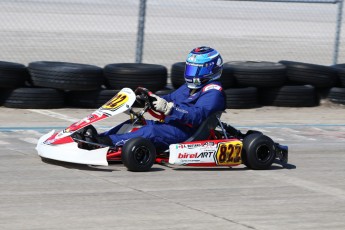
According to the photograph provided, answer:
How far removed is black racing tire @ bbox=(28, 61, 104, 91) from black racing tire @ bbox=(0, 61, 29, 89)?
0.41ft

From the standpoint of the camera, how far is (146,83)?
10820 mm

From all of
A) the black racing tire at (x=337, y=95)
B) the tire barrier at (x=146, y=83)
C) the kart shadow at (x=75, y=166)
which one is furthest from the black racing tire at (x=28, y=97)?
the black racing tire at (x=337, y=95)

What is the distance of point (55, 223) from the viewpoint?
18.3 ft

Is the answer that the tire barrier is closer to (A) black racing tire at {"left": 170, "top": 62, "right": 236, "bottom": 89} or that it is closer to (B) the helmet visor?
(A) black racing tire at {"left": 170, "top": 62, "right": 236, "bottom": 89}

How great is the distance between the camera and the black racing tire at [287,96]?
38.6ft

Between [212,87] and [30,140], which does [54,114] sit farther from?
[212,87]

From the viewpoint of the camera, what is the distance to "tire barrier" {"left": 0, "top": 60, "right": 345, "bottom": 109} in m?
10.6

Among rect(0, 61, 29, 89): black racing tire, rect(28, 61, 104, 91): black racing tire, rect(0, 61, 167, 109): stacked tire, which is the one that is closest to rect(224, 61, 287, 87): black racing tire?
rect(0, 61, 167, 109): stacked tire

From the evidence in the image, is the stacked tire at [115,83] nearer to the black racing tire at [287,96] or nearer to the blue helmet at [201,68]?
Result: the black racing tire at [287,96]

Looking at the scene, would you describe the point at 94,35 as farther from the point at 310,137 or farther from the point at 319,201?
the point at 319,201

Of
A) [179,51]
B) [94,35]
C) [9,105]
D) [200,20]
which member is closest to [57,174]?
[9,105]

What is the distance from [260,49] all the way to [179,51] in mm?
2004

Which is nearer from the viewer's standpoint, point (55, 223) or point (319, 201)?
point (55, 223)

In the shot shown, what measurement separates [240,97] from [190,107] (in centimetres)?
396
